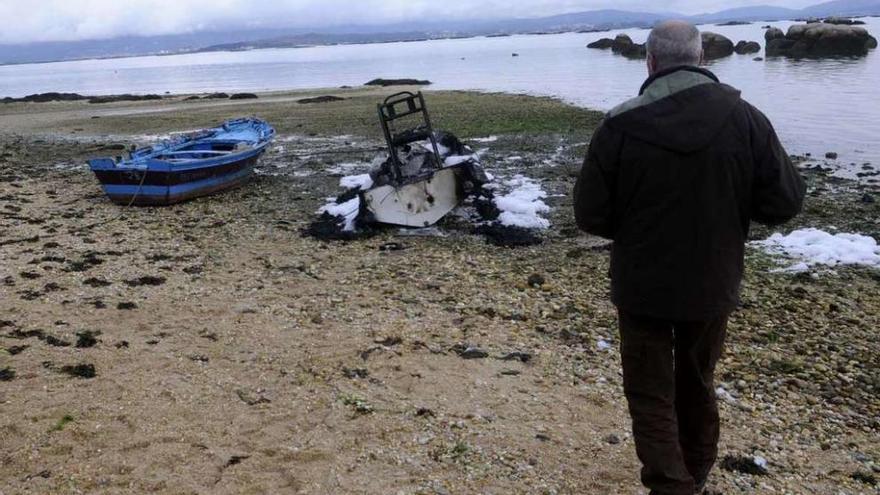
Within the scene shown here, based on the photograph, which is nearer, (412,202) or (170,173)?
(412,202)

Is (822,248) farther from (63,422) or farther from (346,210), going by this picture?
(63,422)

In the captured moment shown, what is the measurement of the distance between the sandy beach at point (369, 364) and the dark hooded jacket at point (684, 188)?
165cm

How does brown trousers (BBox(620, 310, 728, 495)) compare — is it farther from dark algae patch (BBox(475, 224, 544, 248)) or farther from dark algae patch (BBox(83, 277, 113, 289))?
dark algae patch (BBox(83, 277, 113, 289))

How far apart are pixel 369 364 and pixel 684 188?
3634 millimetres

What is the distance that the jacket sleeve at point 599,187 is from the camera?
3.06m

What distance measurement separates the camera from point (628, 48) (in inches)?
2982

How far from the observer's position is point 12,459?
4301mm

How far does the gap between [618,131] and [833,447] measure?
3.26m

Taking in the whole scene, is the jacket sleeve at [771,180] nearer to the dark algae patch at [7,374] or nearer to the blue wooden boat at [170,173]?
the dark algae patch at [7,374]

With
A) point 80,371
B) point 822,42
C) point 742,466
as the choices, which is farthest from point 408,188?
point 822,42

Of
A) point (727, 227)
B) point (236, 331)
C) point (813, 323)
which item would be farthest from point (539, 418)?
point (813, 323)

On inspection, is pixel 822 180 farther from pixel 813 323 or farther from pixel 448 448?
pixel 448 448

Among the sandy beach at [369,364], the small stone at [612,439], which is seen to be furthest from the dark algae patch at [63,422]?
the small stone at [612,439]

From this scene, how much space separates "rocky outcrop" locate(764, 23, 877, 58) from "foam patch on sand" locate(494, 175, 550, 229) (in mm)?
53296
